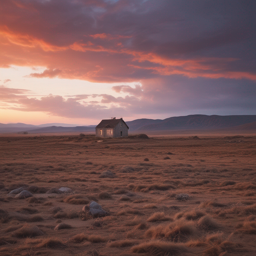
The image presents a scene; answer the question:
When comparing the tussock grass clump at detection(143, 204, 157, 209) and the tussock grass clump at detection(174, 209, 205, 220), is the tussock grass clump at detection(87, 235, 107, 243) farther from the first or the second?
the tussock grass clump at detection(143, 204, 157, 209)

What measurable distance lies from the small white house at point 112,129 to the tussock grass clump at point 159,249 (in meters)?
61.2

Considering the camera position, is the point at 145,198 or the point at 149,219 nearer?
the point at 149,219

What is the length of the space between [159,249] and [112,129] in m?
61.5

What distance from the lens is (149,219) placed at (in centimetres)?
773

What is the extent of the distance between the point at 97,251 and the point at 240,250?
126 inches

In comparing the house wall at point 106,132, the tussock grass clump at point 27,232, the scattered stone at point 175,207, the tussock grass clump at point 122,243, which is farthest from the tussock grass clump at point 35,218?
the house wall at point 106,132

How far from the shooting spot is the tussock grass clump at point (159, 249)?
5238 mm

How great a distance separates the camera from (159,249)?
5254 mm

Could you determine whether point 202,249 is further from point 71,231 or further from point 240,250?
point 71,231

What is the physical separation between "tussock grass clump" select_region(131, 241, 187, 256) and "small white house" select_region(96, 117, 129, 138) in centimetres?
6115

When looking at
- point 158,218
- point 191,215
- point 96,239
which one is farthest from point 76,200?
point 191,215

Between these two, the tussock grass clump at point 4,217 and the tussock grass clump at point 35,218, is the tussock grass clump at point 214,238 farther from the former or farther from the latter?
the tussock grass clump at point 4,217

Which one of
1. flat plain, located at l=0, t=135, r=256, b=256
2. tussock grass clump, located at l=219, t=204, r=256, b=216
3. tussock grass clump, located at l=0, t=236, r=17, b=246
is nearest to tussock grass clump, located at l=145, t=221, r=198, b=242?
flat plain, located at l=0, t=135, r=256, b=256

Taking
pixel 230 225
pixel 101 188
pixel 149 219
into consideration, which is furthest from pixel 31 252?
pixel 101 188
